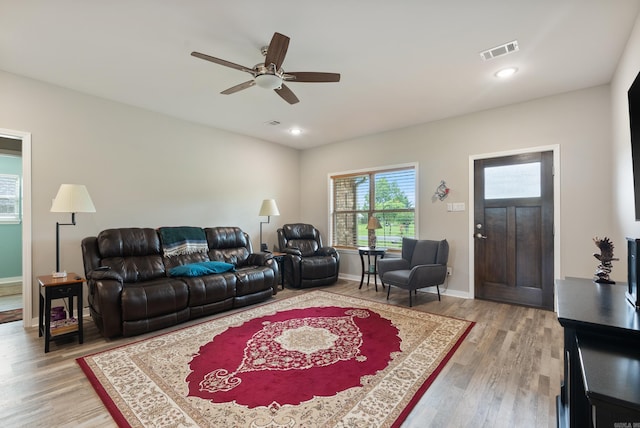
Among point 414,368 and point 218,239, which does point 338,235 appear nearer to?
point 218,239

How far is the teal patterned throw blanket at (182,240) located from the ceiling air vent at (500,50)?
13.2 feet

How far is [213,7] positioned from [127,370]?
2.82 metres

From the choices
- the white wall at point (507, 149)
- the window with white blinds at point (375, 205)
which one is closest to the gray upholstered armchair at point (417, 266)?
the white wall at point (507, 149)

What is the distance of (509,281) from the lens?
3.99 m

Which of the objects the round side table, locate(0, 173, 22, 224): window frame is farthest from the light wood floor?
locate(0, 173, 22, 224): window frame

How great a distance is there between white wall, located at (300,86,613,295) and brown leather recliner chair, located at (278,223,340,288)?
67 centimetres

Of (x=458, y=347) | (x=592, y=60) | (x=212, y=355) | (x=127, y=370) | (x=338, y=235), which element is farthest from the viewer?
(x=338, y=235)

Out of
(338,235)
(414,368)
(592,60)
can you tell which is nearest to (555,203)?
(592,60)

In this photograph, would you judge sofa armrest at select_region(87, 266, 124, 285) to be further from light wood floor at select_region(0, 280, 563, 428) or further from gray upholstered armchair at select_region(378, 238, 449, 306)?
gray upholstered armchair at select_region(378, 238, 449, 306)

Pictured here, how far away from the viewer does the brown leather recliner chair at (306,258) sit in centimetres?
482

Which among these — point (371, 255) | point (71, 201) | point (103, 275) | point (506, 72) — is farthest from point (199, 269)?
point (506, 72)

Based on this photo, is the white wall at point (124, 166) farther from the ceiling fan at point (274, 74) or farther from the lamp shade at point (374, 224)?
the ceiling fan at point (274, 74)

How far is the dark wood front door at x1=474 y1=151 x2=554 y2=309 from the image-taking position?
12.3 feet

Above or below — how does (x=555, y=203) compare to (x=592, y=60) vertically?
below
